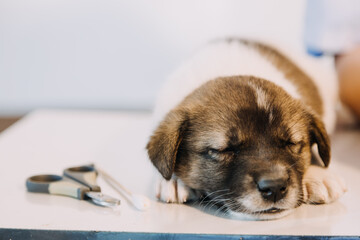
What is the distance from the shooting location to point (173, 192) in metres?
2.40

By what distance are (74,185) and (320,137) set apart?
3.94 feet

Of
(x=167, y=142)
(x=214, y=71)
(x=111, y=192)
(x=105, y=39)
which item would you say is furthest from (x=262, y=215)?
(x=105, y=39)

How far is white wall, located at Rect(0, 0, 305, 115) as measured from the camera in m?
6.51

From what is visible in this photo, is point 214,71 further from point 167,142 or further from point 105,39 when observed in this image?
point 105,39

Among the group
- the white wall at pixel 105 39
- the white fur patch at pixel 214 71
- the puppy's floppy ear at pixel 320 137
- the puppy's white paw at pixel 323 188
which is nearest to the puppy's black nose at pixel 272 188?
the puppy's white paw at pixel 323 188

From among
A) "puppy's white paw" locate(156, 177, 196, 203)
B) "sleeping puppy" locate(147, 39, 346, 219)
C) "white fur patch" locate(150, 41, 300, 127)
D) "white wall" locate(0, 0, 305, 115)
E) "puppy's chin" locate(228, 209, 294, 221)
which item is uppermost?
"white wall" locate(0, 0, 305, 115)

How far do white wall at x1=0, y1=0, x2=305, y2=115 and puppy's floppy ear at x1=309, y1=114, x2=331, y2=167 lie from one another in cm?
396

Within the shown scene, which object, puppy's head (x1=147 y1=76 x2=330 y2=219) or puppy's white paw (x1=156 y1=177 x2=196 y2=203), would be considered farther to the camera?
puppy's white paw (x1=156 y1=177 x2=196 y2=203)

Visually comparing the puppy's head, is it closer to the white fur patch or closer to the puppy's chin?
the puppy's chin

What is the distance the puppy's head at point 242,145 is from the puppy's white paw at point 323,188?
0.20 feet

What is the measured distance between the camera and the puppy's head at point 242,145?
2.18 m

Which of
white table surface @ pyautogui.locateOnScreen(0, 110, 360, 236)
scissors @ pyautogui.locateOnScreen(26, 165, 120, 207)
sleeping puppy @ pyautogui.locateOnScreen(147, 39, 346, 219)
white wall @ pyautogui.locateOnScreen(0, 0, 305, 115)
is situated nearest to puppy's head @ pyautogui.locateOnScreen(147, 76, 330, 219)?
sleeping puppy @ pyautogui.locateOnScreen(147, 39, 346, 219)

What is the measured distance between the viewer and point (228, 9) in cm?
654

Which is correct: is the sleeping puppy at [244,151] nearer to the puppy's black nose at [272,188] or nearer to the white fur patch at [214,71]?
the puppy's black nose at [272,188]
